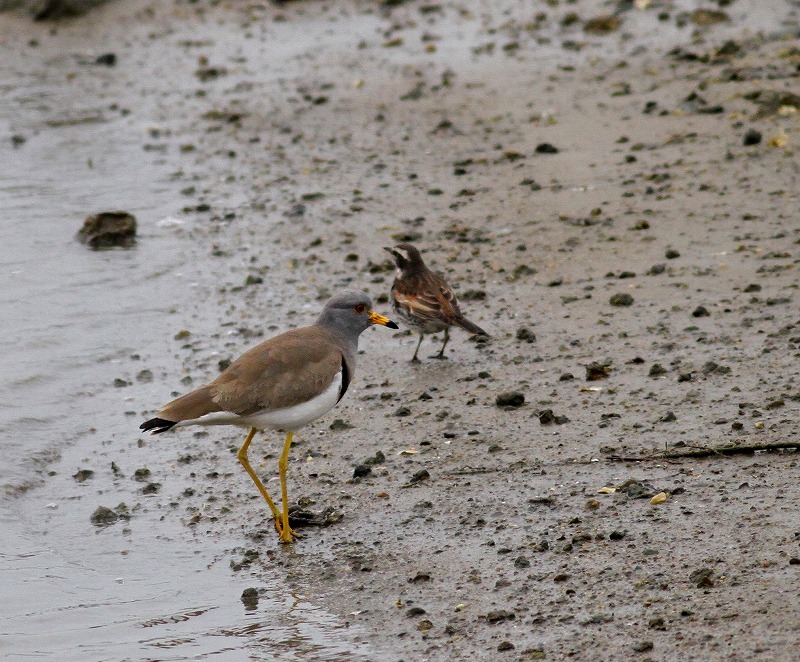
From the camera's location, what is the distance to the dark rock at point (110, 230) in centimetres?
1298

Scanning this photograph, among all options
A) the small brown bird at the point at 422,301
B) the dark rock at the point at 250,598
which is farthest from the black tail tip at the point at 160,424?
the small brown bird at the point at 422,301

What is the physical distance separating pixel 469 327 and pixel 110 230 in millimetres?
5218

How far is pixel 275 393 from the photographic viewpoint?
23.7 feet

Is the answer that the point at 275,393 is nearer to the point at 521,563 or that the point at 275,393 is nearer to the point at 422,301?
the point at 521,563

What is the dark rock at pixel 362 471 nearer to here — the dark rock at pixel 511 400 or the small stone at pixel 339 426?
the small stone at pixel 339 426

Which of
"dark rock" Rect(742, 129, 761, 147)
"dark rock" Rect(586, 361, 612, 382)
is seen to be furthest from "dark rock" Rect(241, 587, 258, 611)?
"dark rock" Rect(742, 129, 761, 147)

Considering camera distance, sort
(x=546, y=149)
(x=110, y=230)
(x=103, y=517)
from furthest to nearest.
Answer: (x=546, y=149)
(x=110, y=230)
(x=103, y=517)

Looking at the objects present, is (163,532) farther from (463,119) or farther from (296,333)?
(463,119)

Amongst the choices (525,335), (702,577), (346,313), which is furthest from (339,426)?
(702,577)

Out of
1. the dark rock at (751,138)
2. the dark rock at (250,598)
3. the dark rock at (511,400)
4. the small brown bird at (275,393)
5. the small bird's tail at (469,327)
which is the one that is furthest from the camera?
the dark rock at (751,138)

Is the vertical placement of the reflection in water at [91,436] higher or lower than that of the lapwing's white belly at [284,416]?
lower

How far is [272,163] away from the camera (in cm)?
1484

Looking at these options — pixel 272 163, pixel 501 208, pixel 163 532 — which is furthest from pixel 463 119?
pixel 163 532

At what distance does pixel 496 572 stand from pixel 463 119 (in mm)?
9787
